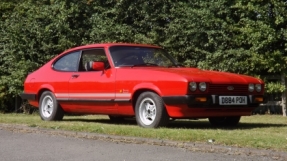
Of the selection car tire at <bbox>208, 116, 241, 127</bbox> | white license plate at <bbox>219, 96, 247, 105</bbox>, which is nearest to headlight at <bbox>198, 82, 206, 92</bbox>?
white license plate at <bbox>219, 96, 247, 105</bbox>

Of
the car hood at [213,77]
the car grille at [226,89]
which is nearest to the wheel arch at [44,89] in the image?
the car hood at [213,77]

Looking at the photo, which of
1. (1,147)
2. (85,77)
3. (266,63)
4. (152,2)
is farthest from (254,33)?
(1,147)

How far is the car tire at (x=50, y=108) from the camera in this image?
10.5 m

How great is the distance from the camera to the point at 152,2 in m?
15.5

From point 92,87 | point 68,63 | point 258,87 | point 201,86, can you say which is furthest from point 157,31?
point 201,86

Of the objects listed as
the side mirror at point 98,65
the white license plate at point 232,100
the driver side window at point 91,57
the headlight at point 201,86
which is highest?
the driver side window at point 91,57

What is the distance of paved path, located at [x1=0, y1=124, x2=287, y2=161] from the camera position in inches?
237

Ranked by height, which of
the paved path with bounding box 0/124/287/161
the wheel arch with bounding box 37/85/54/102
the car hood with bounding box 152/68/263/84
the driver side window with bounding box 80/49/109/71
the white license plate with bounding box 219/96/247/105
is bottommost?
the paved path with bounding box 0/124/287/161

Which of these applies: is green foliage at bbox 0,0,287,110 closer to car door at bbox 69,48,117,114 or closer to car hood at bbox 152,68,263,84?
car door at bbox 69,48,117,114

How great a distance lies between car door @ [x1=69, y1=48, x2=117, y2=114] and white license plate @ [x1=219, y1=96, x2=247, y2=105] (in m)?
1.88

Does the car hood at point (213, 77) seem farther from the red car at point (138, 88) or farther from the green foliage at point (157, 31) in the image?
the green foliage at point (157, 31)

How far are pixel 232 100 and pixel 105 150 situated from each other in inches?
106

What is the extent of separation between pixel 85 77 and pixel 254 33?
549cm

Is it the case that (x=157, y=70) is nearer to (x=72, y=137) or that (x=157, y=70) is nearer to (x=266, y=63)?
(x=72, y=137)
